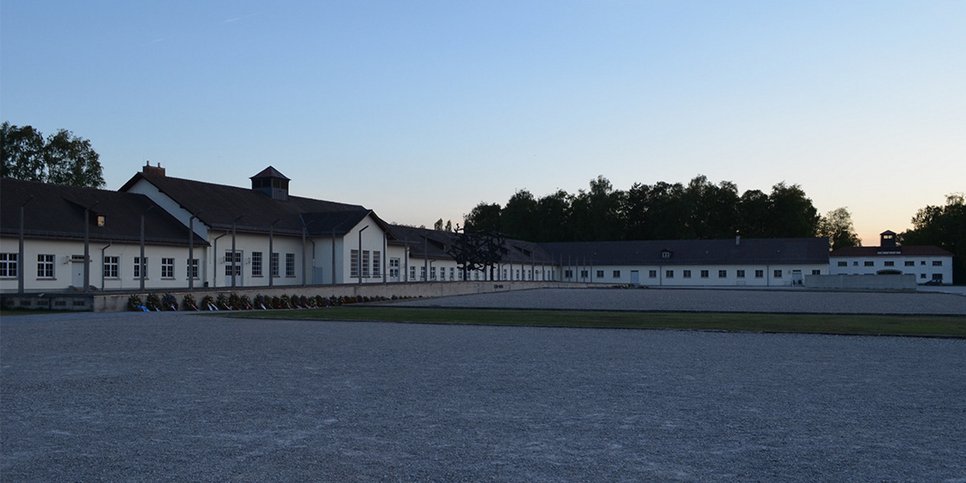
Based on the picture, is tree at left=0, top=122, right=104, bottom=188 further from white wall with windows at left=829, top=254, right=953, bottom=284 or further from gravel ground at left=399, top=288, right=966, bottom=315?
white wall with windows at left=829, top=254, right=953, bottom=284

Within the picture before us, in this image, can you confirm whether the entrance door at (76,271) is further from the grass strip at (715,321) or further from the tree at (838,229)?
the tree at (838,229)

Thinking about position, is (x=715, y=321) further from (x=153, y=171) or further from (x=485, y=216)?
(x=485, y=216)

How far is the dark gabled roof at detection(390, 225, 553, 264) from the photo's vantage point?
198ft

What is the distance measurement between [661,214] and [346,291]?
3094 inches

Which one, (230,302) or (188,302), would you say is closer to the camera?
(188,302)

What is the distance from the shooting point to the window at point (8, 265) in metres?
31.2

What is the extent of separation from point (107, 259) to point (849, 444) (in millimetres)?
34941

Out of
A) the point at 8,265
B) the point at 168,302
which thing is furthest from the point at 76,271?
the point at 168,302

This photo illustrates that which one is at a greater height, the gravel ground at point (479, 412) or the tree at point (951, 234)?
the tree at point (951, 234)

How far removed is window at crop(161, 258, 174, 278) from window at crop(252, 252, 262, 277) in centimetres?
541

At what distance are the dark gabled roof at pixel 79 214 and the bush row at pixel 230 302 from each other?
8.62 meters

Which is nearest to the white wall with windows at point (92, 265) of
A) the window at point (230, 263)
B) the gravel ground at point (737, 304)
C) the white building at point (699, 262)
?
the window at point (230, 263)

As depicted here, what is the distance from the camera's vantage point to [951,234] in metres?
97.0

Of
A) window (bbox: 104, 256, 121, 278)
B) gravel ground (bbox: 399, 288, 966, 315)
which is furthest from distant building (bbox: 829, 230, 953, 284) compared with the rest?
window (bbox: 104, 256, 121, 278)
